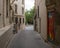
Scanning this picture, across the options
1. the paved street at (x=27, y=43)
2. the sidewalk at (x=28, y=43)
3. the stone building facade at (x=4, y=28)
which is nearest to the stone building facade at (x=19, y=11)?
the stone building facade at (x=4, y=28)

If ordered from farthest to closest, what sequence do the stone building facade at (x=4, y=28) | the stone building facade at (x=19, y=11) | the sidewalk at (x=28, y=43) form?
1. the stone building facade at (x=19, y=11)
2. the sidewalk at (x=28, y=43)
3. the stone building facade at (x=4, y=28)

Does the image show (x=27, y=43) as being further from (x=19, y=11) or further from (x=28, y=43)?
(x=19, y=11)

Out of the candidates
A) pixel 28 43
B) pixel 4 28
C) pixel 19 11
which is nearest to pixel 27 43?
pixel 28 43

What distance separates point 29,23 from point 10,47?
74.7 m

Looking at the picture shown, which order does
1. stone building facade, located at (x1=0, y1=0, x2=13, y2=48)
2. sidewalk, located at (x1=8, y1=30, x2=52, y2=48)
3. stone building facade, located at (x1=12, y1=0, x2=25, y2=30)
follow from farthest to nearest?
1. stone building facade, located at (x1=12, y1=0, x2=25, y2=30)
2. sidewalk, located at (x1=8, y1=30, x2=52, y2=48)
3. stone building facade, located at (x1=0, y1=0, x2=13, y2=48)

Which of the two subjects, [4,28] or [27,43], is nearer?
[27,43]

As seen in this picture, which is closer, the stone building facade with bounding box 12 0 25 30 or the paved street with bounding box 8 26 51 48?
the paved street with bounding box 8 26 51 48

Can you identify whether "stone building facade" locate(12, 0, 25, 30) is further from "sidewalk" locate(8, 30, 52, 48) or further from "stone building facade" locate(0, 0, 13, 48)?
"sidewalk" locate(8, 30, 52, 48)

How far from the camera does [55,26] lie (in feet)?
55.3

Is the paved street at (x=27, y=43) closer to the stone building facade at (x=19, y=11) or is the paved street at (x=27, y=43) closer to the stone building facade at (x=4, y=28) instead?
the stone building facade at (x=4, y=28)

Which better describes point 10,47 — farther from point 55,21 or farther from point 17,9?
point 17,9

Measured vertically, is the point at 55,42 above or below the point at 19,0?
below

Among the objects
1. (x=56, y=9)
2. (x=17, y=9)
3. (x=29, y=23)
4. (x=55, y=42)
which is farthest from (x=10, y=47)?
(x=29, y=23)

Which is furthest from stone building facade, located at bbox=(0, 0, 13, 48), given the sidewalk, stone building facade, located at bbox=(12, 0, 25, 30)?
stone building facade, located at bbox=(12, 0, 25, 30)
